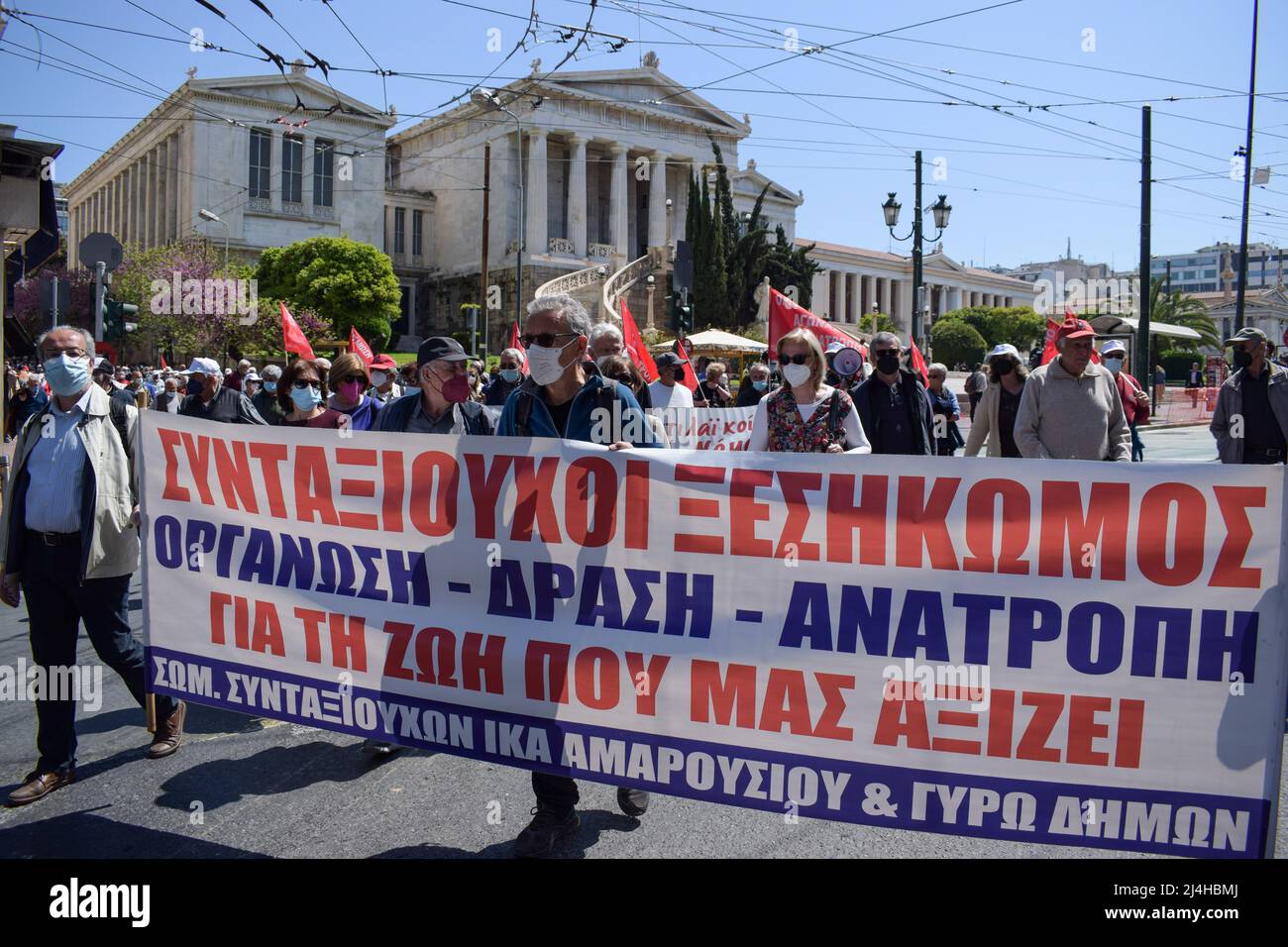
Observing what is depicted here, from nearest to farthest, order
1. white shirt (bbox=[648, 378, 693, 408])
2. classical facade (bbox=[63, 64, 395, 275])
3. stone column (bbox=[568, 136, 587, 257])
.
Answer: white shirt (bbox=[648, 378, 693, 408])
classical facade (bbox=[63, 64, 395, 275])
stone column (bbox=[568, 136, 587, 257])

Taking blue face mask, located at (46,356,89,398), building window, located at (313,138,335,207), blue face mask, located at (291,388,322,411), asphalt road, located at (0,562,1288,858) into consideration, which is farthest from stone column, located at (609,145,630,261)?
asphalt road, located at (0,562,1288,858)

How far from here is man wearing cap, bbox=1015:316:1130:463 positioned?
5.47 meters

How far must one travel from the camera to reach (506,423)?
3.75m

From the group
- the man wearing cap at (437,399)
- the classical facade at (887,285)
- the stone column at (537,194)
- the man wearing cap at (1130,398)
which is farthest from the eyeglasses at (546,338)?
the classical facade at (887,285)

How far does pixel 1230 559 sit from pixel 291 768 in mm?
3612

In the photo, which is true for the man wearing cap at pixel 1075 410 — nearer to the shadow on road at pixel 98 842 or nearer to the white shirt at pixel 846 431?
the white shirt at pixel 846 431

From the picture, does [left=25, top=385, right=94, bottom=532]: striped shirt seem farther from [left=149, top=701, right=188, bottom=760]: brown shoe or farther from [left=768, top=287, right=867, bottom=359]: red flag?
[left=768, top=287, right=867, bottom=359]: red flag

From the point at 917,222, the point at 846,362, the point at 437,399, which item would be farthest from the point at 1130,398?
the point at 917,222

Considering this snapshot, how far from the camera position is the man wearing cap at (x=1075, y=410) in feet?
17.9

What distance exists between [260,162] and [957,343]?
42.7 metres

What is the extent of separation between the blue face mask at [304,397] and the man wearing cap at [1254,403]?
5.72 m

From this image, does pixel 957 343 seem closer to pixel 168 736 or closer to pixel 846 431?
pixel 846 431

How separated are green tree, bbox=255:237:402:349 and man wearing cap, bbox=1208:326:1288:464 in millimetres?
41495
